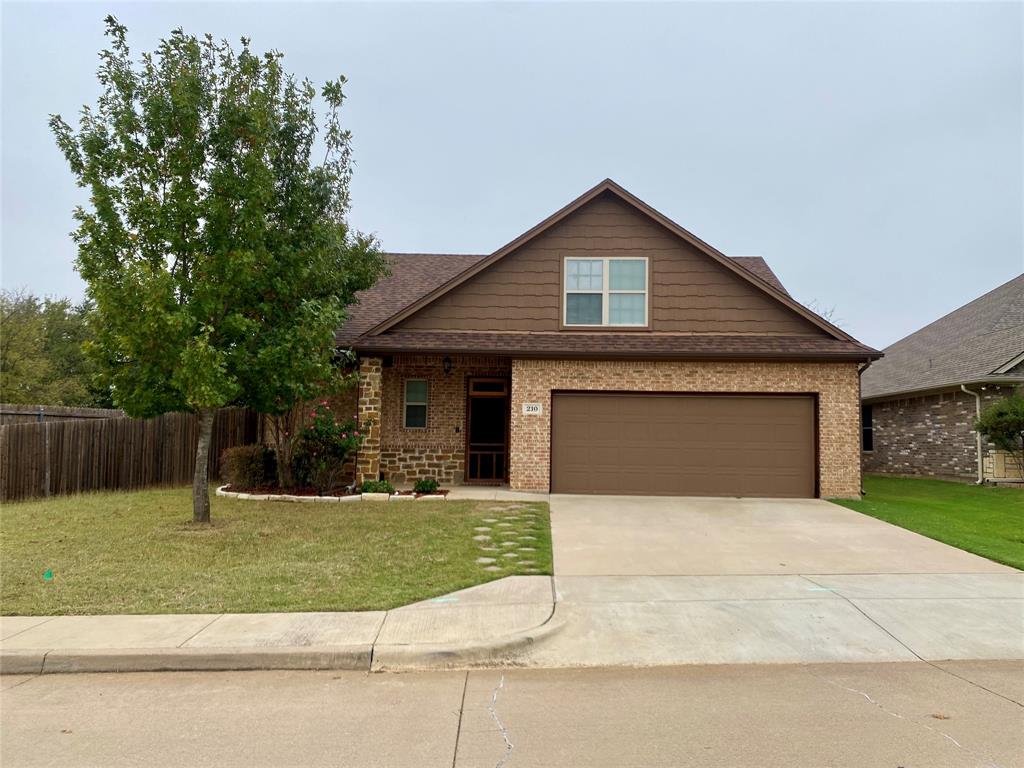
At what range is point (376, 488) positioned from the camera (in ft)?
42.9

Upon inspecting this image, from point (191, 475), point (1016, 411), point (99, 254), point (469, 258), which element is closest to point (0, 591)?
point (99, 254)

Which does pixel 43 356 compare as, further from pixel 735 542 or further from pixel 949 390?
pixel 949 390

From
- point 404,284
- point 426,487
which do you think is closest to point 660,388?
point 426,487

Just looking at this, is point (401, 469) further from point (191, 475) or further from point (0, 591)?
point (0, 591)

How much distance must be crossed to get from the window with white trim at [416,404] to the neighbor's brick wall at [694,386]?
2.78 m

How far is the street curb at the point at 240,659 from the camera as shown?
492cm

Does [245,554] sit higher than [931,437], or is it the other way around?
[931,437]

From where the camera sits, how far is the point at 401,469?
15352 millimetres

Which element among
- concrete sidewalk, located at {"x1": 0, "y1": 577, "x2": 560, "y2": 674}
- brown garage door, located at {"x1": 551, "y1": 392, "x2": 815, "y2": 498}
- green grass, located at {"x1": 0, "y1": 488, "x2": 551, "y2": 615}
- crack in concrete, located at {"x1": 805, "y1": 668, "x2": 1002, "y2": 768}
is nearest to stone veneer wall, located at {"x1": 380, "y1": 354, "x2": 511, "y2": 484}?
brown garage door, located at {"x1": 551, "y1": 392, "x2": 815, "y2": 498}

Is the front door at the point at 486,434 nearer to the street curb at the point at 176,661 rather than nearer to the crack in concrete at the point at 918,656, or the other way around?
the crack in concrete at the point at 918,656

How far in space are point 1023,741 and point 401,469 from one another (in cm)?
1287

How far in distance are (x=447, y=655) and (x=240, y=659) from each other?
5.22ft

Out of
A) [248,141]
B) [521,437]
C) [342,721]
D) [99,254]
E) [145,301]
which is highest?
[248,141]

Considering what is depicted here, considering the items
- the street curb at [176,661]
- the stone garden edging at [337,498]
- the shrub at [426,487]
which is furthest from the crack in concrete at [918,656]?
the shrub at [426,487]
